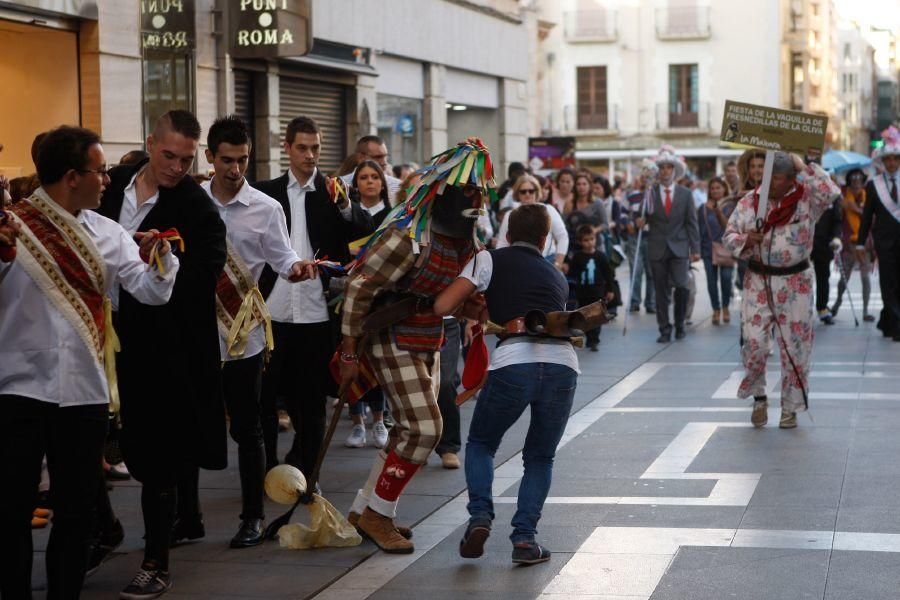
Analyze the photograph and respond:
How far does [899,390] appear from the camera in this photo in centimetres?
1145

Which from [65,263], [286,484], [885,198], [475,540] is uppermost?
[885,198]

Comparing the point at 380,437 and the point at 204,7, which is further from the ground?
the point at 204,7

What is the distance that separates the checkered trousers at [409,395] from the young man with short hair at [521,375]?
0.20 meters

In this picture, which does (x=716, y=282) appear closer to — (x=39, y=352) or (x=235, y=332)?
(x=235, y=332)

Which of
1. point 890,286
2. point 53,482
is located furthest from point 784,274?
point 890,286

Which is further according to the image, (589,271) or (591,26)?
(591,26)

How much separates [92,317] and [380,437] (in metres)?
4.42

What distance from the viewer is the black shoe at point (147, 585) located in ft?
18.9

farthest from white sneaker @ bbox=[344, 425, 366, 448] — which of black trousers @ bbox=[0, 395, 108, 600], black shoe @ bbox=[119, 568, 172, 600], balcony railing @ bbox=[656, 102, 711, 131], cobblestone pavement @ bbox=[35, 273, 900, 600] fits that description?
balcony railing @ bbox=[656, 102, 711, 131]

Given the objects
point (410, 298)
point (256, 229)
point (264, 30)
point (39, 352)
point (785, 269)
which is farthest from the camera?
point (264, 30)

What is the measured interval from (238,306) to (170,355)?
93 centimetres

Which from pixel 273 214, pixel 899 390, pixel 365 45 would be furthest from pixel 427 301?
pixel 365 45

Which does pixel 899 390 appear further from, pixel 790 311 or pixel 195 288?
pixel 195 288

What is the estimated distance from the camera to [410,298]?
6422 millimetres
